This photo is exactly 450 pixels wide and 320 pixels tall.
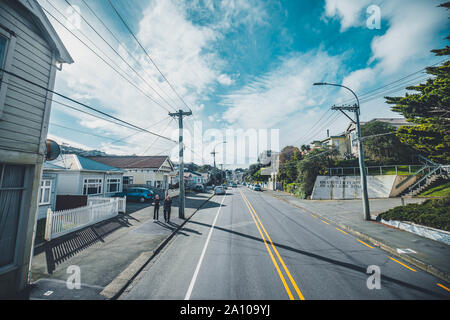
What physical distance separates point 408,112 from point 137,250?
19777 millimetres

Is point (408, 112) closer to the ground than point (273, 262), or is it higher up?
higher up

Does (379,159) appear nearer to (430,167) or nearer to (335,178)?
(430,167)

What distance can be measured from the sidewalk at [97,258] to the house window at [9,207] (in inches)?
45.8

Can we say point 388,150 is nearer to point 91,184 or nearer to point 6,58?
point 6,58

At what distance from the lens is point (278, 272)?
18.4 feet

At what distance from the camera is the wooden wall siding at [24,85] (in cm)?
482

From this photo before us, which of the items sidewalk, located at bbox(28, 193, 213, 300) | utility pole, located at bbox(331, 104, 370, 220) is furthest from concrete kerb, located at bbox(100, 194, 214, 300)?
utility pole, located at bbox(331, 104, 370, 220)

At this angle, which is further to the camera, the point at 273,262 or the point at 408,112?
the point at 408,112

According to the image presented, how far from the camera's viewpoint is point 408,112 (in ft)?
43.8

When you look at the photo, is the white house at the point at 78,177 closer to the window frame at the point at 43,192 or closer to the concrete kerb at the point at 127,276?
the window frame at the point at 43,192

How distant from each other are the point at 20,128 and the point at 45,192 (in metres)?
9.88

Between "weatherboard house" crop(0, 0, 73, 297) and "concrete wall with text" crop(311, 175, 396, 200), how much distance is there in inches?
1025
